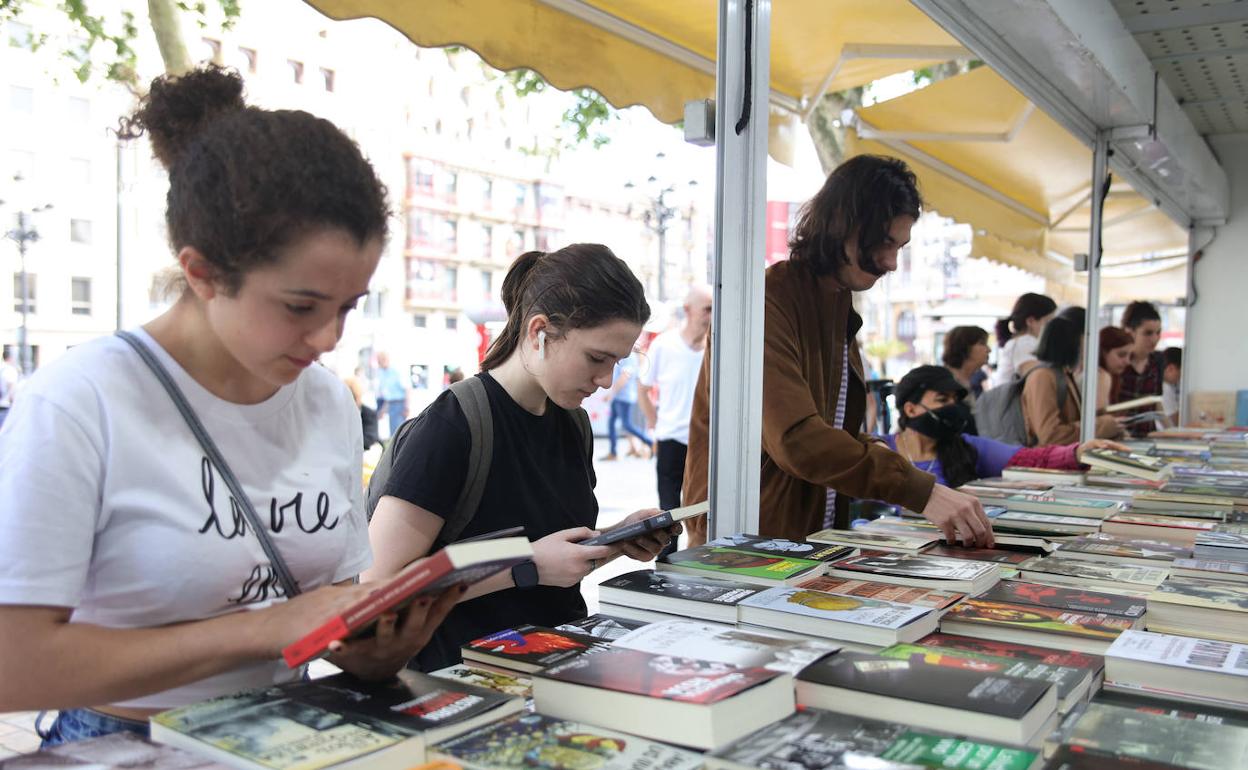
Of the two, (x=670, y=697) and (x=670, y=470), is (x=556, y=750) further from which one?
(x=670, y=470)

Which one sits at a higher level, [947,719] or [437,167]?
[437,167]

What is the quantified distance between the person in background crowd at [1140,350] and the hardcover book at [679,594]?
5012mm

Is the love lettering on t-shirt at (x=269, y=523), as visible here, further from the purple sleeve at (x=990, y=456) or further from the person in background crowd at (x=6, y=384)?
the person in background crowd at (x=6, y=384)

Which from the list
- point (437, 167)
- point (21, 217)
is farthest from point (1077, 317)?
point (437, 167)

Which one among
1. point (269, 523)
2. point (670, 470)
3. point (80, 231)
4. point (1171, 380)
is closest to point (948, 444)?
point (670, 470)

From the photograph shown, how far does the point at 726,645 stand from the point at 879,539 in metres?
0.93

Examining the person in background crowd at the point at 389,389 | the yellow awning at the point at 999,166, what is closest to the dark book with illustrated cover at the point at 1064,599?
the yellow awning at the point at 999,166

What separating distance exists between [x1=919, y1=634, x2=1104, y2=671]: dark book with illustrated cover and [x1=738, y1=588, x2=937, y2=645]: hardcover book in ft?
0.09

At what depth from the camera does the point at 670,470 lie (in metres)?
4.80

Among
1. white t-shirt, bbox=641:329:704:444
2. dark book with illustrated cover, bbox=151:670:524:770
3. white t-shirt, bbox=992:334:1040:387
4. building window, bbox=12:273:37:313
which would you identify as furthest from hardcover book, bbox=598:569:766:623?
building window, bbox=12:273:37:313

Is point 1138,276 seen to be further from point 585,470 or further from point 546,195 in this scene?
point 546,195

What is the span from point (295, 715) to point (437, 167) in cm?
3596

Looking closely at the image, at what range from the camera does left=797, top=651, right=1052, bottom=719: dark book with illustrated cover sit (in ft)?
3.04

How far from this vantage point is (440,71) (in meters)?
31.0
